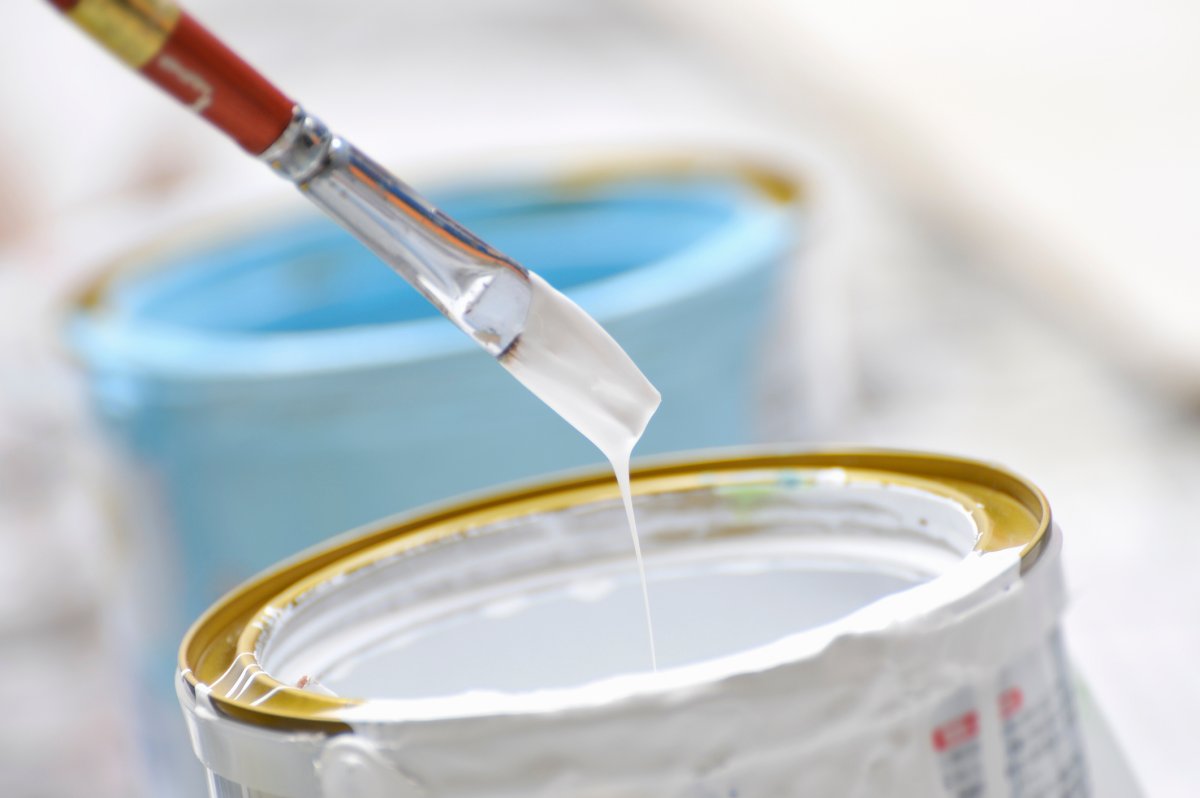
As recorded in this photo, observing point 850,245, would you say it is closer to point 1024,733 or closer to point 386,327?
point 386,327

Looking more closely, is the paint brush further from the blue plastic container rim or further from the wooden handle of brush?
the blue plastic container rim

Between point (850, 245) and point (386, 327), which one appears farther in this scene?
point (850, 245)

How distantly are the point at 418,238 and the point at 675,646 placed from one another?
4.3 inches

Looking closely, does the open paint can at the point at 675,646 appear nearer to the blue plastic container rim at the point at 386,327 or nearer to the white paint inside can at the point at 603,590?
the white paint inside can at the point at 603,590

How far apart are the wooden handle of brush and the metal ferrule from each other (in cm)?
1

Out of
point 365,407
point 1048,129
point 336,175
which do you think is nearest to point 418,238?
point 336,175

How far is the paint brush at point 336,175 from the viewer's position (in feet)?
0.87

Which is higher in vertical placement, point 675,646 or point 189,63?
point 189,63

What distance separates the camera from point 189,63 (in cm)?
27

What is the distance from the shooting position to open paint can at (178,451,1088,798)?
23cm

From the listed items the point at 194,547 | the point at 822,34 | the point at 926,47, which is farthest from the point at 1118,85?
the point at 194,547

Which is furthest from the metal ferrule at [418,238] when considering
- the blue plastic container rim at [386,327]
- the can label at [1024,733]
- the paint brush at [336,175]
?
the blue plastic container rim at [386,327]

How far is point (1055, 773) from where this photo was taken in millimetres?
260

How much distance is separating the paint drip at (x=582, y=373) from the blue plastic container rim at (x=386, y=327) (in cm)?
24
